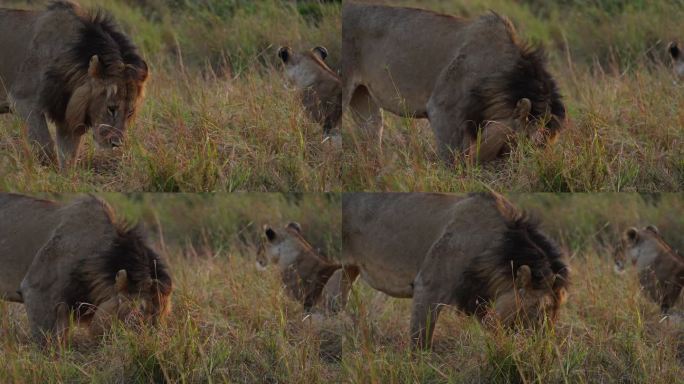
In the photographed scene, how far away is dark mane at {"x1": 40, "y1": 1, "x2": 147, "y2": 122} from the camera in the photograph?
28.7 ft

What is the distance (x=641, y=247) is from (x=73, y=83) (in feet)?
10.4

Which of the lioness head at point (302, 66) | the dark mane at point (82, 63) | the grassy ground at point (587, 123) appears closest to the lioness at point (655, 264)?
the grassy ground at point (587, 123)

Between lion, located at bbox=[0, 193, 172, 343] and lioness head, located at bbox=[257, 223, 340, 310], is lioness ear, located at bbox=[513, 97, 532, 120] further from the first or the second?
lion, located at bbox=[0, 193, 172, 343]

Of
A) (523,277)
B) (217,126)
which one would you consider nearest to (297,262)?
(217,126)

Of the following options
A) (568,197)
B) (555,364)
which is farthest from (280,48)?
(555,364)

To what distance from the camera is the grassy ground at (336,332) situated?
8.16 meters

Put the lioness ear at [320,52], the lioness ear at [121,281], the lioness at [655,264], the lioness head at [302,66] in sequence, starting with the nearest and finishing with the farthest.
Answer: the lioness ear at [121,281], the lioness at [655,264], the lioness head at [302,66], the lioness ear at [320,52]

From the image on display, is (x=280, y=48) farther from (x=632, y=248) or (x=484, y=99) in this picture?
(x=632, y=248)

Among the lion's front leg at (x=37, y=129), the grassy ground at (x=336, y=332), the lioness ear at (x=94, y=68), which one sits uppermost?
the lioness ear at (x=94, y=68)

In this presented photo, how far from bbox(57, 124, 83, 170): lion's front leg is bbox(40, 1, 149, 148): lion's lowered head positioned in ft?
0.14

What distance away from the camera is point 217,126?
9.06 m

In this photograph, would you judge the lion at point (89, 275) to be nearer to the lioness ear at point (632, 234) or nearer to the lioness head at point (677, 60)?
the lioness ear at point (632, 234)

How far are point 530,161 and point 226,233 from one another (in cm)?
203

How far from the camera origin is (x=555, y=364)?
8117mm
